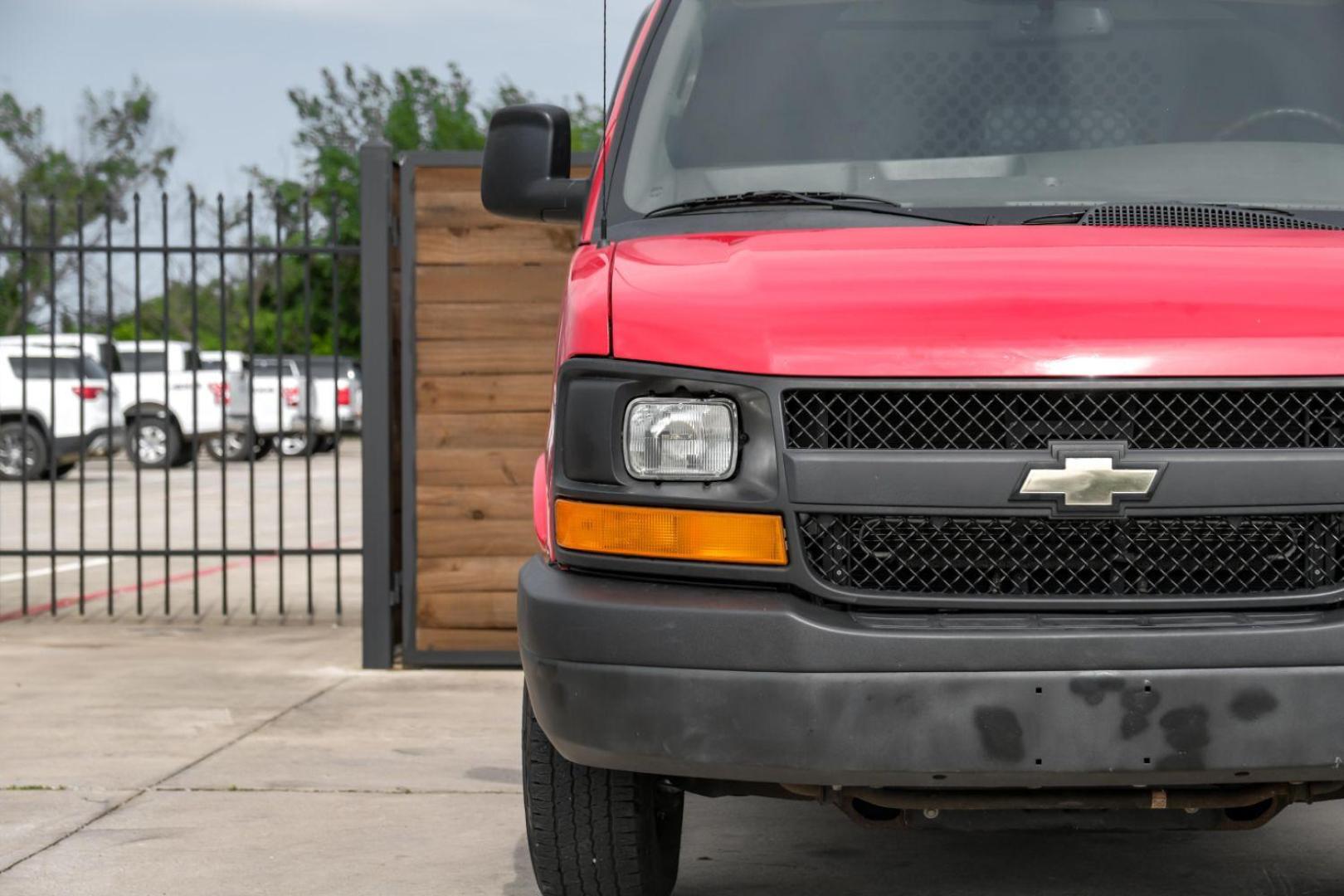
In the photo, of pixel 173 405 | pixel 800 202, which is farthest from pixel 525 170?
pixel 173 405

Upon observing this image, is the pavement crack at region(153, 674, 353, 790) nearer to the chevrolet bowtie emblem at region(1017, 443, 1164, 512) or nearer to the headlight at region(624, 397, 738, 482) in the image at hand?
the headlight at region(624, 397, 738, 482)

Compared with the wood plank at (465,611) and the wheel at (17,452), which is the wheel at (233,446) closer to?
the wheel at (17,452)

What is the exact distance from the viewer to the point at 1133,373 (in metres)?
3.21

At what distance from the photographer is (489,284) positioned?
314 inches

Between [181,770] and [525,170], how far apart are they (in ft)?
8.66

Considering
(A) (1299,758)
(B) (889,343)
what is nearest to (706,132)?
(B) (889,343)

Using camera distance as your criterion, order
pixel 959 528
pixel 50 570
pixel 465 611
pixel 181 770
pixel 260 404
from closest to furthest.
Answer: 1. pixel 959 528
2. pixel 181 770
3. pixel 465 611
4. pixel 50 570
5. pixel 260 404

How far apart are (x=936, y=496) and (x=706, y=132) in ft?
4.92

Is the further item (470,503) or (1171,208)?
(470,503)

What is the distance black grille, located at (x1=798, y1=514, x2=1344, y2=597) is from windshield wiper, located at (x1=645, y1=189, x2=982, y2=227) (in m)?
0.89

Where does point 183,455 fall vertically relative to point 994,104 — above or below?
below

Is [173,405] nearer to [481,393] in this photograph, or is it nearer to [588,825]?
[481,393]

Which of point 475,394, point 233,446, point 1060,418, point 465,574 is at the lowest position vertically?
point 233,446

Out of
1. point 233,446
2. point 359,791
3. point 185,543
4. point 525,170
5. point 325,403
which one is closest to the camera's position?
point 525,170
